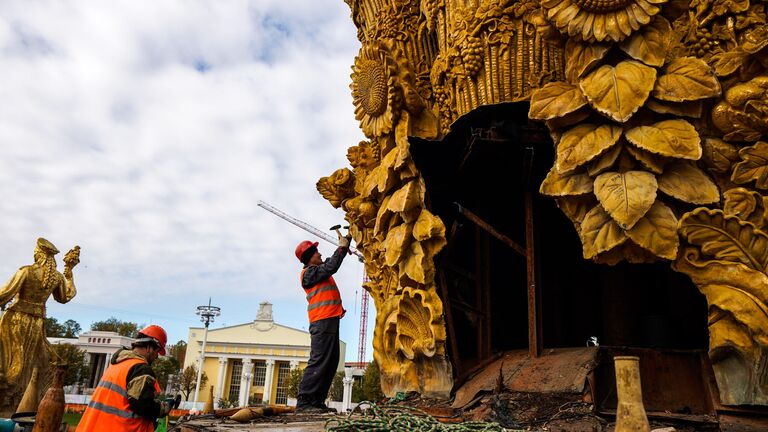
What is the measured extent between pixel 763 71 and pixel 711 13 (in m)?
0.81

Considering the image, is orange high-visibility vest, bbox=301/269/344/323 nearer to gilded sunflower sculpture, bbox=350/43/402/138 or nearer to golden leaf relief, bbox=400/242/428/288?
golden leaf relief, bbox=400/242/428/288

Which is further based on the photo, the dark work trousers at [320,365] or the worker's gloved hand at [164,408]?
the dark work trousers at [320,365]

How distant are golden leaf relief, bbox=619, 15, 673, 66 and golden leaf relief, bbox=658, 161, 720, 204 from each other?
0.95m

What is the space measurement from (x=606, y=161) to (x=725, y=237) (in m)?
1.14

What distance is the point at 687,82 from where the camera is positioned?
4.50 m

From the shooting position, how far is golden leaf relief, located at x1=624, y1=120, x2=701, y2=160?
14.4ft

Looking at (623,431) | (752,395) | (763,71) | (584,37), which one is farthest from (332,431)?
(763,71)

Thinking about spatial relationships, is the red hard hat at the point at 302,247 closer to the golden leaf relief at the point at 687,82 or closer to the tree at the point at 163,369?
the golden leaf relief at the point at 687,82

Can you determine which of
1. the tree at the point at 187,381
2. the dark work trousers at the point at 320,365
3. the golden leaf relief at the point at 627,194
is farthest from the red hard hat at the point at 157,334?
the tree at the point at 187,381

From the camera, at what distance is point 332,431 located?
3836 millimetres

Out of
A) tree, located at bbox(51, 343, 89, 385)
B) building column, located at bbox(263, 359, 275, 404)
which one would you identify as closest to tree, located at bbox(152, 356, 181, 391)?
tree, located at bbox(51, 343, 89, 385)

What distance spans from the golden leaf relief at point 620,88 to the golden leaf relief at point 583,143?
0.55ft

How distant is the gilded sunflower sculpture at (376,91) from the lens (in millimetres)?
6730

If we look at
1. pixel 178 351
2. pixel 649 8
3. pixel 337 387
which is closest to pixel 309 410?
pixel 649 8
